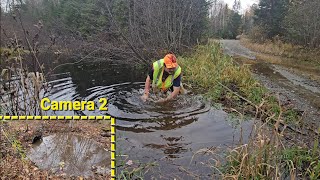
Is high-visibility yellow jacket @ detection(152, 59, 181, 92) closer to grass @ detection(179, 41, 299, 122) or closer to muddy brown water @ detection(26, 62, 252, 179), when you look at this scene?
muddy brown water @ detection(26, 62, 252, 179)

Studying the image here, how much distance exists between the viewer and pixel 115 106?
25.1ft

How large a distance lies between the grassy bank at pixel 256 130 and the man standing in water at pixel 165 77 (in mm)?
1476

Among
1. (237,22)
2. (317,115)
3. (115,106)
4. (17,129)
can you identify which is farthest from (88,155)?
(237,22)

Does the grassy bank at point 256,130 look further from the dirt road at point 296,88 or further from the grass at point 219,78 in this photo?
the dirt road at point 296,88

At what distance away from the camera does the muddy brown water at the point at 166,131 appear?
4.40 metres

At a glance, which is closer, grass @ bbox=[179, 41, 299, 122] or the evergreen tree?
grass @ bbox=[179, 41, 299, 122]

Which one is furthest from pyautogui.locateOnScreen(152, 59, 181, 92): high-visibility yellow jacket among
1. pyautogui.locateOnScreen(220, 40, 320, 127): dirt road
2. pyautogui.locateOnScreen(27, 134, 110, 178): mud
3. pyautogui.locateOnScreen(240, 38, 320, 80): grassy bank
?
pyautogui.locateOnScreen(240, 38, 320, 80): grassy bank

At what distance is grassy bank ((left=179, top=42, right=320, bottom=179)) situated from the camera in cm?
355

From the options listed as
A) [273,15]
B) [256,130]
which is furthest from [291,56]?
[256,130]

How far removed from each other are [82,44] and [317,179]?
Result: 15400 millimetres

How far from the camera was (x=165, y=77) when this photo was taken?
777cm

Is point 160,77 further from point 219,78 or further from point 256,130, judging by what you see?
point 256,130

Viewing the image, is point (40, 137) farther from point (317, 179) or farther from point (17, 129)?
point (317, 179)

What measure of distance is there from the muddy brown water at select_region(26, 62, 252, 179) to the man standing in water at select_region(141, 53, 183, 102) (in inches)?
16.0
